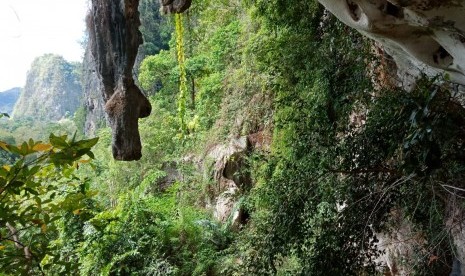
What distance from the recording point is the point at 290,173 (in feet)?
10.5

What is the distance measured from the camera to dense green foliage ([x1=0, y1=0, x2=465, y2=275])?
93.4 inches

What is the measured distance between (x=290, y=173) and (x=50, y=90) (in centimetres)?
3359

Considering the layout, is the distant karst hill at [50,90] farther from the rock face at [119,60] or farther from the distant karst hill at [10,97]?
the rock face at [119,60]

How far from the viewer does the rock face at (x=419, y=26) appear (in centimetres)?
217

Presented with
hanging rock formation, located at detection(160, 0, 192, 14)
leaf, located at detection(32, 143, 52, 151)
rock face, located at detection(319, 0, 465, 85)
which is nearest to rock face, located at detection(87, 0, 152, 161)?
hanging rock formation, located at detection(160, 0, 192, 14)

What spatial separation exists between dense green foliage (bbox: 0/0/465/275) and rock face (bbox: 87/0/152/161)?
1.96 feet

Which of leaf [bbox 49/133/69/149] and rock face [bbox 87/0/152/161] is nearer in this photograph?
leaf [bbox 49/133/69/149]

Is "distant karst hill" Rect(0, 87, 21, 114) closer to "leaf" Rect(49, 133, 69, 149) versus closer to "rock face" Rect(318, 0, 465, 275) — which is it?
"rock face" Rect(318, 0, 465, 275)

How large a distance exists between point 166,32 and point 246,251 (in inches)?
488

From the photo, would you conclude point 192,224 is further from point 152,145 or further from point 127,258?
point 152,145

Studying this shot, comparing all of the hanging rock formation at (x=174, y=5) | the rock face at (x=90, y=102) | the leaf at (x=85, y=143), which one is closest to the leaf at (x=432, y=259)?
the hanging rock formation at (x=174, y=5)

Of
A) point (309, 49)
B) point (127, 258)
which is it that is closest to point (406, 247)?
point (309, 49)

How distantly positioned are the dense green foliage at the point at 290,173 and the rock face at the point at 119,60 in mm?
599

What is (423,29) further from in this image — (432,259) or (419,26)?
(432,259)
